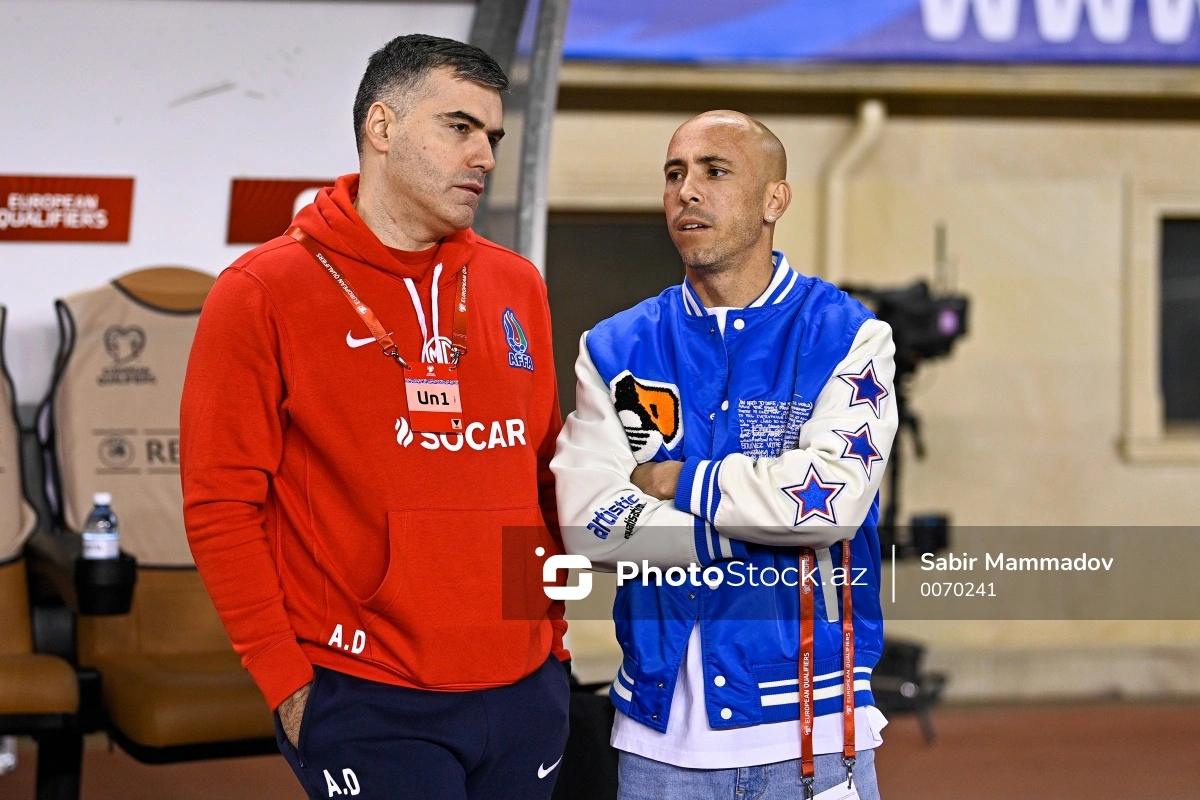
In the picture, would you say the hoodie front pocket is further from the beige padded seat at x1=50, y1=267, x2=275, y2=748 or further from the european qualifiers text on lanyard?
the beige padded seat at x1=50, y1=267, x2=275, y2=748

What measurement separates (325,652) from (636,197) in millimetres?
5905

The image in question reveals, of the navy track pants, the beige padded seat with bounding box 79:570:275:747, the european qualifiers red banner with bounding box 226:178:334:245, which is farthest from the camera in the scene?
the european qualifiers red banner with bounding box 226:178:334:245

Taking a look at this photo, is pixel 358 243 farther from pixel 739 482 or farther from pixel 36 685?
pixel 36 685

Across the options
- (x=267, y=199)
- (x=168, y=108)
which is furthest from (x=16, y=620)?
(x=168, y=108)

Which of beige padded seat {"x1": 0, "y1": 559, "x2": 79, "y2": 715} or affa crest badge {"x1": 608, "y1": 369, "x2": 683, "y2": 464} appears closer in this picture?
affa crest badge {"x1": 608, "y1": 369, "x2": 683, "y2": 464}

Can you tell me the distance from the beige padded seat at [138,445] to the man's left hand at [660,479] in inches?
70.7

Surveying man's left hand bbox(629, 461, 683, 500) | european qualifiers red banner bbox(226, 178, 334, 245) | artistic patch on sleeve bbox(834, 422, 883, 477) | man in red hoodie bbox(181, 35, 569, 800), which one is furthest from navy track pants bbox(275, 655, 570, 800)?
european qualifiers red banner bbox(226, 178, 334, 245)

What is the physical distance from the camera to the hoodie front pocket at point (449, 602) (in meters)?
1.92

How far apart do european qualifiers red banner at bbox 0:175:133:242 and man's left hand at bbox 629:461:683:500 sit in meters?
2.34

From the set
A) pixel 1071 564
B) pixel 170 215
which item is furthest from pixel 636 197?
pixel 170 215

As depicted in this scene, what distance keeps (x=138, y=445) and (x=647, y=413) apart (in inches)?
84.9

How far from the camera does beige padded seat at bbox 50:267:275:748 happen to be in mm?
3646

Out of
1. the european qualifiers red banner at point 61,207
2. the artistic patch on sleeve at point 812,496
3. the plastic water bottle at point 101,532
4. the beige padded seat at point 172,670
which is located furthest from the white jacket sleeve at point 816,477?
the european qualifiers red banner at point 61,207

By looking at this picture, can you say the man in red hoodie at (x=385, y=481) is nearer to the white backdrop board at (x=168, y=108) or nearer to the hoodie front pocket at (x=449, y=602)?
the hoodie front pocket at (x=449, y=602)
